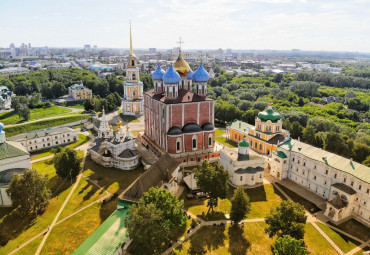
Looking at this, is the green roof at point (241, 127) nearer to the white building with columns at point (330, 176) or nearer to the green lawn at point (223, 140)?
the green lawn at point (223, 140)

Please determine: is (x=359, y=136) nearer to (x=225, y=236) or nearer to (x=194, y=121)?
(x=194, y=121)

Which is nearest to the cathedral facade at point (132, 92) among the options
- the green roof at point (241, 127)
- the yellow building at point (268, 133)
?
the green roof at point (241, 127)

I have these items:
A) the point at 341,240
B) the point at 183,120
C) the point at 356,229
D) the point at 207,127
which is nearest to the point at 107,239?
the point at 341,240

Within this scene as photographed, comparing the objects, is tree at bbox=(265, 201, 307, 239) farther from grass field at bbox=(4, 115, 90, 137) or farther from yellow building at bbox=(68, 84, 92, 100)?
yellow building at bbox=(68, 84, 92, 100)

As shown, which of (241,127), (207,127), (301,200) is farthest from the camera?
(241,127)

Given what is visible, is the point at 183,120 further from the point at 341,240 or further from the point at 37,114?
the point at 37,114

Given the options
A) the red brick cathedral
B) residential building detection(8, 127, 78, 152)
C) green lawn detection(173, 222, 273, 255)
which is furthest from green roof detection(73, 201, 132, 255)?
residential building detection(8, 127, 78, 152)
